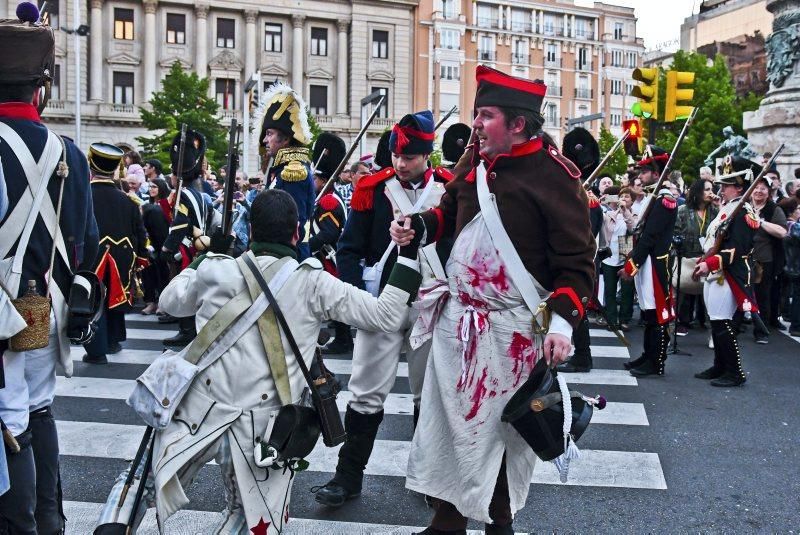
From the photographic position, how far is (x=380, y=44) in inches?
2378

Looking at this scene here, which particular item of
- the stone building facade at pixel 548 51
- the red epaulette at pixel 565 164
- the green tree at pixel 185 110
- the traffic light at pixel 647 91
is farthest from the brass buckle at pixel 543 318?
the stone building facade at pixel 548 51

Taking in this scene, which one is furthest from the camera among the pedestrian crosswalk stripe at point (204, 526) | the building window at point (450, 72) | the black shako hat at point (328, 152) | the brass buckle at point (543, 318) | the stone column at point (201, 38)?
the building window at point (450, 72)

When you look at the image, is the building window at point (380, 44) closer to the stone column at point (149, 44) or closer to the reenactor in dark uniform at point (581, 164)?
the stone column at point (149, 44)

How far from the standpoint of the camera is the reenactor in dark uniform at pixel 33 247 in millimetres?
2902

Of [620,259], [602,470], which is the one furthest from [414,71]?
[602,470]

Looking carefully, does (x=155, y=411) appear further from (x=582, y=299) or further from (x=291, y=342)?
(x=582, y=299)

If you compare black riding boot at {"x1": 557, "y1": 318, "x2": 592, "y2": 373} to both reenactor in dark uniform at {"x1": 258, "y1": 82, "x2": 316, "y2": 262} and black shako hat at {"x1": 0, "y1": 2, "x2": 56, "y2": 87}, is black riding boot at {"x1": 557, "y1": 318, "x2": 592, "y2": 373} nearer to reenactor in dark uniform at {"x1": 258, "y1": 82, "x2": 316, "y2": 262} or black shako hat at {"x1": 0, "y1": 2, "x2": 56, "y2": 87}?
reenactor in dark uniform at {"x1": 258, "y1": 82, "x2": 316, "y2": 262}

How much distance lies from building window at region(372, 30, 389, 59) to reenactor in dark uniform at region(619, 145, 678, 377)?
179ft

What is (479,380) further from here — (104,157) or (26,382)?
→ (104,157)

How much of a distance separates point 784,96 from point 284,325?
54.4ft

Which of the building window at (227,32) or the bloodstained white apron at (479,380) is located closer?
the bloodstained white apron at (479,380)

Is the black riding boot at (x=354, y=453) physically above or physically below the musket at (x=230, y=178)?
below

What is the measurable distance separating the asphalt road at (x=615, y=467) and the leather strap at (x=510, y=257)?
1333 mm

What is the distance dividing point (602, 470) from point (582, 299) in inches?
80.3
